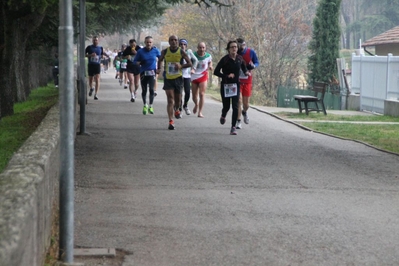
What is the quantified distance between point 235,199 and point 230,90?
7.12 m

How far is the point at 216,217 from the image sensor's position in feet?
27.7

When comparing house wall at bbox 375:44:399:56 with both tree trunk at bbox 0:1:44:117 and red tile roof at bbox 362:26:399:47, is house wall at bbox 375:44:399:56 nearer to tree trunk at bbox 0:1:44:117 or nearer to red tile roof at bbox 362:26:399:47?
red tile roof at bbox 362:26:399:47

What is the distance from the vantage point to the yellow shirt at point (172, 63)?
1723 cm

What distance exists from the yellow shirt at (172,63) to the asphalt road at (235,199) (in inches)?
49.5

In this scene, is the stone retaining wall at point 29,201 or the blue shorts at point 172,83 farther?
the blue shorts at point 172,83

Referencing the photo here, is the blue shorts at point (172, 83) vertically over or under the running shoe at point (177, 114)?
over

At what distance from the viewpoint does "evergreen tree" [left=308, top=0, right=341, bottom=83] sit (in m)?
38.7

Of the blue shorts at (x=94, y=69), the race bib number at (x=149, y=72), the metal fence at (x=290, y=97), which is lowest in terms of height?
the metal fence at (x=290, y=97)

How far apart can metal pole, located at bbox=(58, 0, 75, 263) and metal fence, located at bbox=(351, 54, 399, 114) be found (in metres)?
20.0

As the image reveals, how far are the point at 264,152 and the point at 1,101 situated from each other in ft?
32.9

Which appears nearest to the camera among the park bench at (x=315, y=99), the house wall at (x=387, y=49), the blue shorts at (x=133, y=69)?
the park bench at (x=315, y=99)

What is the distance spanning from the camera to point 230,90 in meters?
16.5

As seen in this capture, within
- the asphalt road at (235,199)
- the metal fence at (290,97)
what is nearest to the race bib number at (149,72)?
the asphalt road at (235,199)

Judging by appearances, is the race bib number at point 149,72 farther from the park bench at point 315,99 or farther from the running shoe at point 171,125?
the park bench at point 315,99
